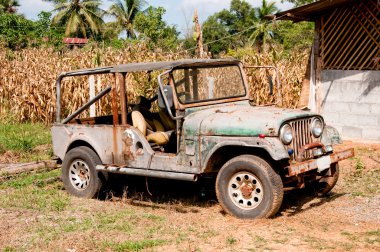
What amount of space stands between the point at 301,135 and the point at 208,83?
5.29ft

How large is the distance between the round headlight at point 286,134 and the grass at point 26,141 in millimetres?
6483

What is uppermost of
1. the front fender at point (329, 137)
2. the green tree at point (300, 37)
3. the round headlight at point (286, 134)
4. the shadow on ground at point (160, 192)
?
the green tree at point (300, 37)

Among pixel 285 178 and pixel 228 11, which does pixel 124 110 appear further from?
pixel 228 11

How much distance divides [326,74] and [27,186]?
7822 mm

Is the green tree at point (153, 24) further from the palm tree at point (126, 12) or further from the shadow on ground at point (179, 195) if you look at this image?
the shadow on ground at point (179, 195)

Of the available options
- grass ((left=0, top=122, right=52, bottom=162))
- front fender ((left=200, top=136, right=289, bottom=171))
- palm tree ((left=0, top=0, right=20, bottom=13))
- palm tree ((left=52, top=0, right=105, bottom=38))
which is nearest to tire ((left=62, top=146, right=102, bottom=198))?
front fender ((left=200, top=136, right=289, bottom=171))

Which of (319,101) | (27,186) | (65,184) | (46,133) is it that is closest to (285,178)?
(65,184)

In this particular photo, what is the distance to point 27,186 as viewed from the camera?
8.95m

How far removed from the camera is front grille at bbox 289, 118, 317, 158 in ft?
22.0

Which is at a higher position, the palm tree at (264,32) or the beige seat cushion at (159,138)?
the palm tree at (264,32)

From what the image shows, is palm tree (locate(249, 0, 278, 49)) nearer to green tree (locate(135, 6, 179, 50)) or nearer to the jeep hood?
green tree (locate(135, 6, 179, 50))

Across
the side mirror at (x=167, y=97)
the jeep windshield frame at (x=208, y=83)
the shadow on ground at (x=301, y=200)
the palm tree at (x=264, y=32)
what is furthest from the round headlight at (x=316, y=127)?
the palm tree at (x=264, y=32)

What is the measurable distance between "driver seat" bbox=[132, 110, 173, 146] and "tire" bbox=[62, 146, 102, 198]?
0.85m

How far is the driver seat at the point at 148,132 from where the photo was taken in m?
7.55
